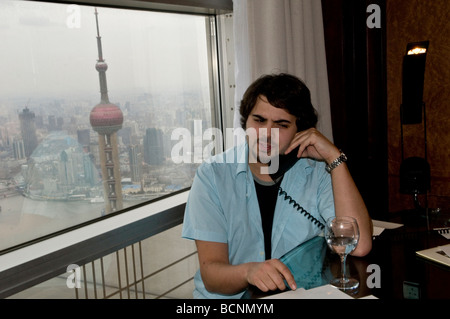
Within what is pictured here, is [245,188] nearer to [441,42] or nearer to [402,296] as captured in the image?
[402,296]

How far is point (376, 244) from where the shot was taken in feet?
5.50

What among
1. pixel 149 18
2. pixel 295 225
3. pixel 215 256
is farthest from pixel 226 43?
pixel 215 256

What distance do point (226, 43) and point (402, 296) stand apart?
2.00 metres

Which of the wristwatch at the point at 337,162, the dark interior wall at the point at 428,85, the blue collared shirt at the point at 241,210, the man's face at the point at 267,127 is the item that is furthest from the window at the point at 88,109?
the dark interior wall at the point at 428,85

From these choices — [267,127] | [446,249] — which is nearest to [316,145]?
[267,127]

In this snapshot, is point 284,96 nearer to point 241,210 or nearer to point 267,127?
point 267,127

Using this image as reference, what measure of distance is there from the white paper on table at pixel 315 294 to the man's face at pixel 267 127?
68cm

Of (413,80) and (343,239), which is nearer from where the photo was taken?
(343,239)

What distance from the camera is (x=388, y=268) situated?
4.61 ft

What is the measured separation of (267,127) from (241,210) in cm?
33

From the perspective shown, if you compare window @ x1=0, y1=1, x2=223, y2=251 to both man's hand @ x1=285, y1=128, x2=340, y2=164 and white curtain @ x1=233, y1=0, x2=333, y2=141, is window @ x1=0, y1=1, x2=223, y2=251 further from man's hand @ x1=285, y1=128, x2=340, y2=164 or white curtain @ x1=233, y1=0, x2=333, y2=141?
man's hand @ x1=285, y1=128, x2=340, y2=164

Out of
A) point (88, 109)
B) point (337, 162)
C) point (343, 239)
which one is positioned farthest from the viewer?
point (88, 109)

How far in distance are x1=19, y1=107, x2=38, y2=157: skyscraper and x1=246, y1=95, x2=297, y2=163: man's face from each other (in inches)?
35.4

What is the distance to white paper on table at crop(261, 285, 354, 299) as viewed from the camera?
46.4 inches
